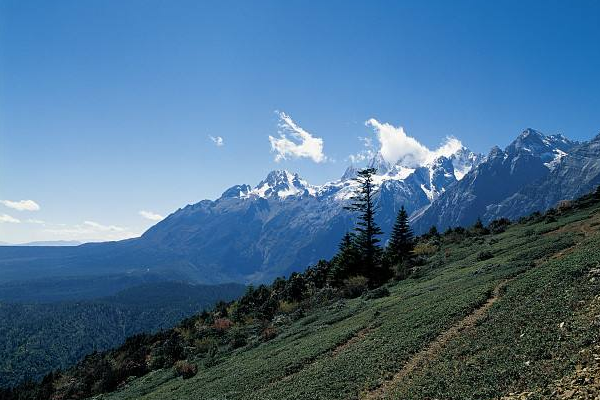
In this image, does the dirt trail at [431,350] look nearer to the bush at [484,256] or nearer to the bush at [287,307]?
the bush at [484,256]

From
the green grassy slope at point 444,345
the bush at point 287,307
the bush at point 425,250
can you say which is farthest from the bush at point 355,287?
the bush at point 425,250

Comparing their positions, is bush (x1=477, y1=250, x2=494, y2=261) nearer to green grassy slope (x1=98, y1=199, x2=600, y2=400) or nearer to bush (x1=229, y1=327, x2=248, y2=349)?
green grassy slope (x1=98, y1=199, x2=600, y2=400)

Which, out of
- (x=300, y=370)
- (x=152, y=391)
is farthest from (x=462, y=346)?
(x=152, y=391)

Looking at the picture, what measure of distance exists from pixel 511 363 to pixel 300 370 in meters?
11.9

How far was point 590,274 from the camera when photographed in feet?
65.9

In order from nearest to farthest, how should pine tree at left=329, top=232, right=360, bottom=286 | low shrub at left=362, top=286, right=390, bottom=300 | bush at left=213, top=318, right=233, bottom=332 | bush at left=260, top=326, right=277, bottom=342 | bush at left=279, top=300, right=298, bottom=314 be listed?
bush at left=260, top=326, right=277, bottom=342, low shrub at left=362, top=286, right=390, bottom=300, bush at left=279, top=300, right=298, bottom=314, bush at left=213, top=318, right=233, bottom=332, pine tree at left=329, top=232, right=360, bottom=286

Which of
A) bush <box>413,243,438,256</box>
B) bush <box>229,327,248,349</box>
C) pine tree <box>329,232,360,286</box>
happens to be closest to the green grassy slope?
bush <box>229,327,248,349</box>

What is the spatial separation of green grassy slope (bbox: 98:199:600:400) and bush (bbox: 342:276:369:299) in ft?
17.6

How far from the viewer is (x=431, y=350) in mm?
19328

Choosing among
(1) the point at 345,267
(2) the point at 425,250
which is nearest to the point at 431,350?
(1) the point at 345,267

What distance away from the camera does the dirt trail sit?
57.4 feet

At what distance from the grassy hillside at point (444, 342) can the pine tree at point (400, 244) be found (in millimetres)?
12780

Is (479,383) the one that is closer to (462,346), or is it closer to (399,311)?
(462,346)

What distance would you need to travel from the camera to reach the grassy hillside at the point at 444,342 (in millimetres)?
14567
